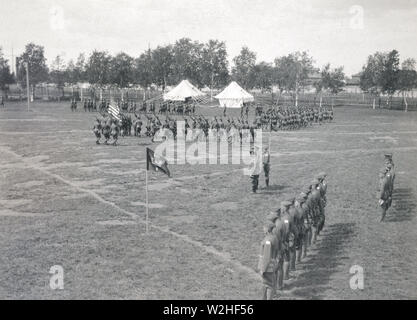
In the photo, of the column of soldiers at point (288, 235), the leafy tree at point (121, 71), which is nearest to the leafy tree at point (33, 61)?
→ the leafy tree at point (121, 71)

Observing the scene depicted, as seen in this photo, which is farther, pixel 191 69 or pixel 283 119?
pixel 191 69

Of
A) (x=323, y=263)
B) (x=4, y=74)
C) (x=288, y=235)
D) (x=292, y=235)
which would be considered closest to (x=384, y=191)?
(x=323, y=263)

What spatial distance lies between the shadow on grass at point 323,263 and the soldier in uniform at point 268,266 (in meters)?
0.76

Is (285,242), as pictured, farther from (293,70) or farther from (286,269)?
(293,70)

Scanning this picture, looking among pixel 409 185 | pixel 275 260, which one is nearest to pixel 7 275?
pixel 275 260

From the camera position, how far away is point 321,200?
11516mm

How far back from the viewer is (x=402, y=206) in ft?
47.8

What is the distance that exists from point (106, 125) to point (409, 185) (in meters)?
16.0

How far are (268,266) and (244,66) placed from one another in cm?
6701

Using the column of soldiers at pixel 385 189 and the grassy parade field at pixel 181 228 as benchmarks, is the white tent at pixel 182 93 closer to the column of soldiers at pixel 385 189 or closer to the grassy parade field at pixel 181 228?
the grassy parade field at pixel 181 228

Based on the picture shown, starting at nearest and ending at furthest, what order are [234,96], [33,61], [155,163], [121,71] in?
[155,163] → [234,96] → [33,61] → [121,71]

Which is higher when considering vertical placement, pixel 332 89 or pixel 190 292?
pixel 332 89

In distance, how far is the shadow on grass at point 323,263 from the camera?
28.3 feet
